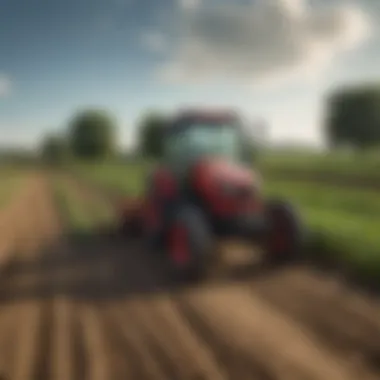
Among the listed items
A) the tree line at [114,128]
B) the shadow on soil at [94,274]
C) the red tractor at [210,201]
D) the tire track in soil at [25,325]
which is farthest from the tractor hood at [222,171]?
the tire track in soil at [25,325]

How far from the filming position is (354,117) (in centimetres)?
390

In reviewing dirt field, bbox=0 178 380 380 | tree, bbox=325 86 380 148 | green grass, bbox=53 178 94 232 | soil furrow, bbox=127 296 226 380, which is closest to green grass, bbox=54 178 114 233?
green grass, bbox=53 178 94 232

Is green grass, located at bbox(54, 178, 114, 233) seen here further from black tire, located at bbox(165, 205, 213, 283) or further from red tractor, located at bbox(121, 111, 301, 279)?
black tire, located at bbox(165, 205, 213, 283)

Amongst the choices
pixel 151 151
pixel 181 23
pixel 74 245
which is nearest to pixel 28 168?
pixel 151 151

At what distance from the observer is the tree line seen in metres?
3.50

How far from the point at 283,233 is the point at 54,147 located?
83.8 inches

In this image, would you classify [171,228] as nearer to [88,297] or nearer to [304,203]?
[88,297]

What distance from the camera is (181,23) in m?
3.44

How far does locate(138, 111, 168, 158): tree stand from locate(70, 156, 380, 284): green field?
0.54 feet

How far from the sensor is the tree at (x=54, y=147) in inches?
138

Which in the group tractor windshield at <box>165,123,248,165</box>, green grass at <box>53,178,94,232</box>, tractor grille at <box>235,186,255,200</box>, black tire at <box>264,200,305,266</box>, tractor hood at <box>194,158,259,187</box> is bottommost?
green grass at <box>53,178,94,232</box>

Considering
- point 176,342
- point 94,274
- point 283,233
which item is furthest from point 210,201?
point 176,342

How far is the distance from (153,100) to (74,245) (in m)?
2.67

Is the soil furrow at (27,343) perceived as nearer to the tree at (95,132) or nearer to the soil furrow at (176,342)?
the soil furrow at (176,342)
